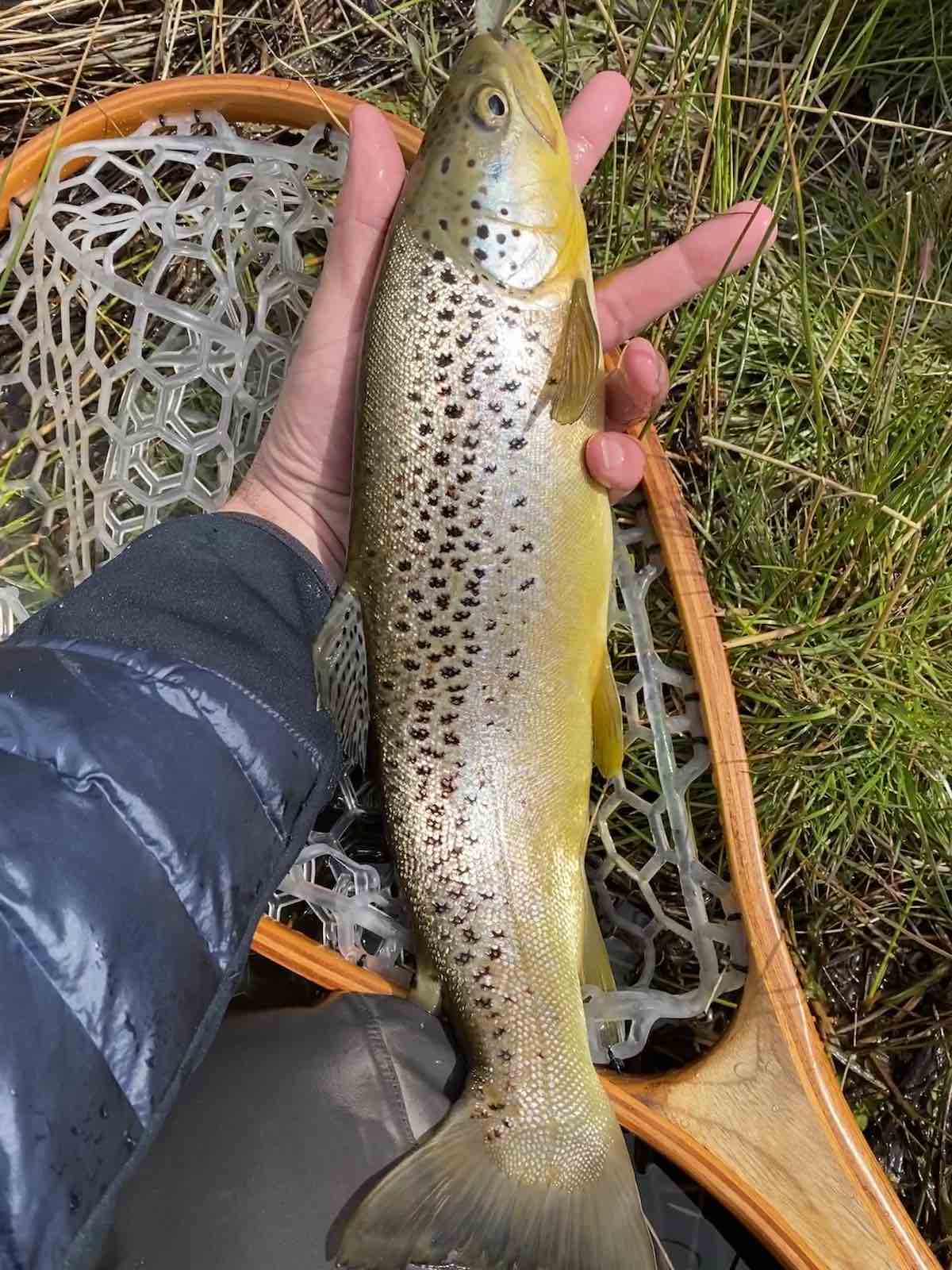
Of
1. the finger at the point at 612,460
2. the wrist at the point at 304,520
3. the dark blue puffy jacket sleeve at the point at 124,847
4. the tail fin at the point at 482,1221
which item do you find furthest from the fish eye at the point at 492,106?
the tail fin at the point at 482,1221

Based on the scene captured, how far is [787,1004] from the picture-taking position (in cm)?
155

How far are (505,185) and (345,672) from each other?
0.77 m

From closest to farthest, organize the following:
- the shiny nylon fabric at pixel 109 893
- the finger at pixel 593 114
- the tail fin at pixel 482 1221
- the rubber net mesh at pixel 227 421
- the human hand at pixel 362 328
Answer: the shiny nylon fabric at pixel 109 893 < the tail fin at pixel 482 1221 < the human hand at pixel 362 328 < the finger at pixel 593 114 < the rubber net mesh at pixel 227 421

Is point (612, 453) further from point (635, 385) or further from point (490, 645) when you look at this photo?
point (490, 645)

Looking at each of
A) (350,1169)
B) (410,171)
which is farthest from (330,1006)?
(410,171)

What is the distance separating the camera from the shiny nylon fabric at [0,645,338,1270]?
1038mm

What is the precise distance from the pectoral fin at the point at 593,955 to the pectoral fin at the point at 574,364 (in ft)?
2.52

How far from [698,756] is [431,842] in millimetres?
530

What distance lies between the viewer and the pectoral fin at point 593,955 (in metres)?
1.60

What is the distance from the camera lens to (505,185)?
4.67ft

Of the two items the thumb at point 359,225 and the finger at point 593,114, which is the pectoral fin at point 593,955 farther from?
the finger at point 593,114

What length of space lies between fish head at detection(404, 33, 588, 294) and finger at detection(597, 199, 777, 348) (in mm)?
217

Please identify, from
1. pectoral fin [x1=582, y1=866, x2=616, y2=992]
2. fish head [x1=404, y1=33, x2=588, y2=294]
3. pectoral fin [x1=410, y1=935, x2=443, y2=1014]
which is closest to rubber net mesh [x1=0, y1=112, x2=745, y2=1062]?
pectoral fin [x1=582, y1=866, x2=616, y2=992]

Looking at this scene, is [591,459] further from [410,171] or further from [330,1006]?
[330,1006]
